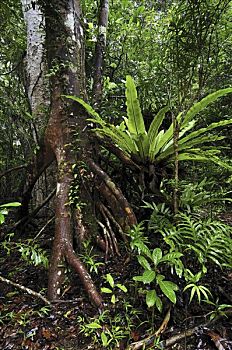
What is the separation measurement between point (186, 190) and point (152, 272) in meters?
1.10

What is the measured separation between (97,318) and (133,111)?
1.71 m

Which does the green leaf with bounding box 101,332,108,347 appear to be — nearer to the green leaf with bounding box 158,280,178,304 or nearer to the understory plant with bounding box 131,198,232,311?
the understory plant with bounding box 131,198,232,311

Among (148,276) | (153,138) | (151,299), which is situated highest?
(153,138)

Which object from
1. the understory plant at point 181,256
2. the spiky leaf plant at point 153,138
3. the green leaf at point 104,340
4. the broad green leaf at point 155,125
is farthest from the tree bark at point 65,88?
the green leaf at point 104,340

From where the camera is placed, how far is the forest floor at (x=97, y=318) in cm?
179

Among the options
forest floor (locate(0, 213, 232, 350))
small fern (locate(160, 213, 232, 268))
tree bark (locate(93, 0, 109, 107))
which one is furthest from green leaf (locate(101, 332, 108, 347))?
tree bark (locate(93, 0, 109, 107))

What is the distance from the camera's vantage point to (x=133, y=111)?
2.63 metres

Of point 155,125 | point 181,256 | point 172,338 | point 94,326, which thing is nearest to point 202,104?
point 155,125

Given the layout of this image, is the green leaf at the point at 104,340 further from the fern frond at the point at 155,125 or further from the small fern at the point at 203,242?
the fern frond at the point at 155,125

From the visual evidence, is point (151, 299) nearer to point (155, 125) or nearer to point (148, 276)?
point (148, 276)

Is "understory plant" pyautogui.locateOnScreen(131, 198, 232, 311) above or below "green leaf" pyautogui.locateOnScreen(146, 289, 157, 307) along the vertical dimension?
above

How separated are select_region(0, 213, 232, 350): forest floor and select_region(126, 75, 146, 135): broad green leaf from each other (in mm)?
1267

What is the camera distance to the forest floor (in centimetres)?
179

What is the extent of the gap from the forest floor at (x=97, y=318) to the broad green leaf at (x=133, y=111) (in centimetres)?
127
